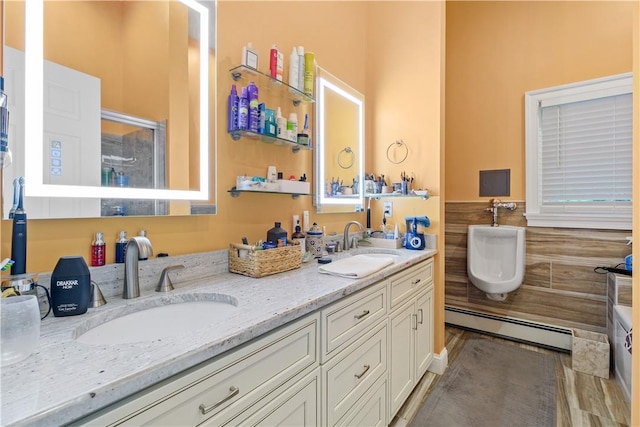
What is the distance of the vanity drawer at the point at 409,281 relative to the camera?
1539 millimetres

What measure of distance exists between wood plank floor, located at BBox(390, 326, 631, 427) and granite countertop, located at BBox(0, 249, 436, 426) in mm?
1250

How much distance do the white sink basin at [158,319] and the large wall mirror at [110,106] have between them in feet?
1.13

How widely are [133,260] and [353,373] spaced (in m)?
0.93

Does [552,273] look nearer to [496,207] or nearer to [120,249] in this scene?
[496,207]

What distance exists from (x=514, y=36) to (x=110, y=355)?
3.57 m

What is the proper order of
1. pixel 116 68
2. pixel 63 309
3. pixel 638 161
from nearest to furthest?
1. pixel 638 161
2. pixel 63 309
3. pixel 116 68

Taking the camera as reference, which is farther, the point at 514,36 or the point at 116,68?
the point at 514,36

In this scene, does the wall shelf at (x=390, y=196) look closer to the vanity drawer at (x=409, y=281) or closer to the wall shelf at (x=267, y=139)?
the vanity drawer at (x=409, y=281)

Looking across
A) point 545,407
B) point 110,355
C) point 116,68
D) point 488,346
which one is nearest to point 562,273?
point 488,346

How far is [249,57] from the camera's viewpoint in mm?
1436

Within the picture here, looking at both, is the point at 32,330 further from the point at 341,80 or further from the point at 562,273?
the point at 562,273

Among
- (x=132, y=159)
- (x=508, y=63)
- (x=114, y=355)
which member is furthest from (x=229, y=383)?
(x=508, y=63)

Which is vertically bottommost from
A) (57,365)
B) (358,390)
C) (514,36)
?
(358,390)

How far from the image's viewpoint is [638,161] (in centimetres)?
69
